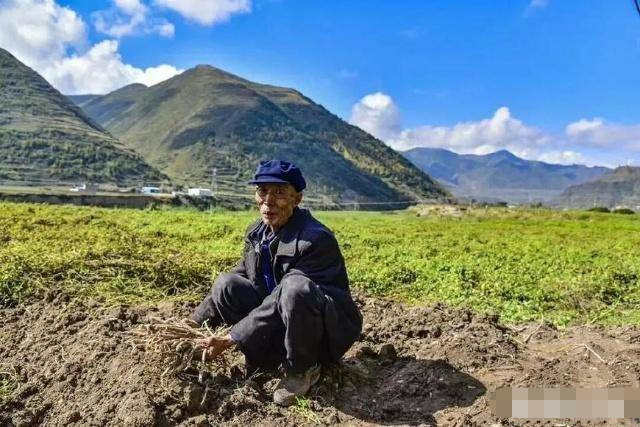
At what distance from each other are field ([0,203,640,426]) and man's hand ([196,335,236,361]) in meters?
0.10

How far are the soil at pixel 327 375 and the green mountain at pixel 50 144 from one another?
170 feet

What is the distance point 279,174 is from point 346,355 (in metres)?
1.41

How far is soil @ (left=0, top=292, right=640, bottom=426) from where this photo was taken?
3514 millimetres

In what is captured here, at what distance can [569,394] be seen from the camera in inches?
144

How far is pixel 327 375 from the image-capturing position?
12.7ft

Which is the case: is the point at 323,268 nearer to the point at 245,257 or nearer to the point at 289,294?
the point at 289,294

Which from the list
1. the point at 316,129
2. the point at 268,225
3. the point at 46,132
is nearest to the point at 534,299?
the point at 268,225

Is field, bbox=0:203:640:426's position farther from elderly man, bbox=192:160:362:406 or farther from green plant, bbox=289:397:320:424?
elderly man, bbox=192:160:362:406

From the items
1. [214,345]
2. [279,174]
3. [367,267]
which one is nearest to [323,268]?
[279,174]

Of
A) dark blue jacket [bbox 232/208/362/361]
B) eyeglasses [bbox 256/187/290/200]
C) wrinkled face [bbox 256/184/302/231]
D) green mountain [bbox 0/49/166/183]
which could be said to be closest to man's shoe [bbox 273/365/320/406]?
dark blue jacket [bbox 232/208/362/361]

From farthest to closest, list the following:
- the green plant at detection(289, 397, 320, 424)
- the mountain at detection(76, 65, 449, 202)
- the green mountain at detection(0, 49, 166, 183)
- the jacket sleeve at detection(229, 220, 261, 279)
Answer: the mountain at detection(76, 65, 449, 202)
the green mountain at detection(0, 49, 166, 183)
the jacket sleeve at detection(229, 220, 261, 279)
the green plant at detection(289, 397, 320, 424)

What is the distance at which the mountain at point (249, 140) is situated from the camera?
9406 cm

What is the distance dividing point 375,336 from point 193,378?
5.48 feet

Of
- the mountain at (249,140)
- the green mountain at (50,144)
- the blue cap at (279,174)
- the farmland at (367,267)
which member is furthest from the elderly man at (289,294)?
the mountain at (249,140)
